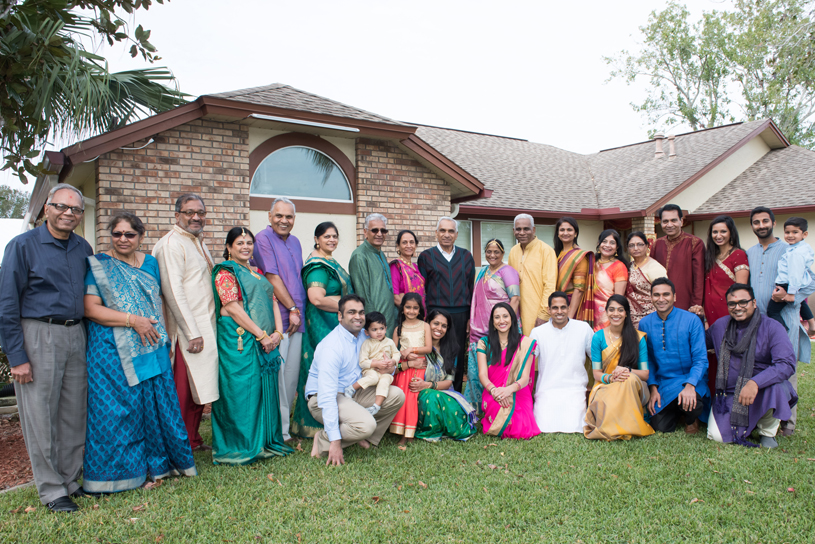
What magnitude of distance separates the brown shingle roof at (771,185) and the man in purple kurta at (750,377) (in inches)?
404

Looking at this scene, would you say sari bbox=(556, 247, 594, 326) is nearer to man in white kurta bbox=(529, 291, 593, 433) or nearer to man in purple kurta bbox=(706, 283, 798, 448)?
man in white kurta bbox=(529, 291, 593, 433)

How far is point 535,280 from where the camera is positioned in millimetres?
5863

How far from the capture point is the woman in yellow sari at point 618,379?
4.89 metres

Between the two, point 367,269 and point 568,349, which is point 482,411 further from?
point 367,269

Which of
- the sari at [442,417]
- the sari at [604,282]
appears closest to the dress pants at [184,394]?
the sari at [442,417]

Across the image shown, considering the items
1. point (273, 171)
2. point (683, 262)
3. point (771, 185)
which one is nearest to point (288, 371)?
point (273, 171)

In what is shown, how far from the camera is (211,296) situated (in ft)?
14.5

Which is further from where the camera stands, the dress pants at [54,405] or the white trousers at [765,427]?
the white trousers at [765,427]

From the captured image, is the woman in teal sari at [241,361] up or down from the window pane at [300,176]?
down

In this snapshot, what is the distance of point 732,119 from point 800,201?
17.1m

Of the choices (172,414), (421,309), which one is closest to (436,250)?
(421,309)

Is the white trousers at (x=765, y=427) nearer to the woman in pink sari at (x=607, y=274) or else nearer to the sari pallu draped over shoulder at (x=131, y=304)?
the woman in pink sari at (x=607, y=274)

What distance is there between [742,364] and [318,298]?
3.81 metres

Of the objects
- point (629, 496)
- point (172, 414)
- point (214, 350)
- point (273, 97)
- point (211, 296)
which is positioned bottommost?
point (629, 496)
